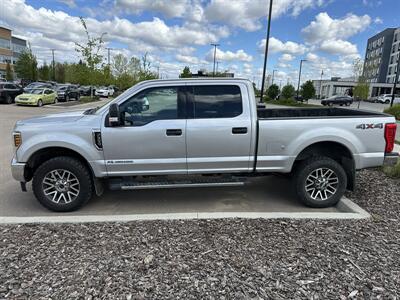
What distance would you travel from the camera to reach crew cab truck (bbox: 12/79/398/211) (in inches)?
165

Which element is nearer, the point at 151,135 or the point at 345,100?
the point at 151,135

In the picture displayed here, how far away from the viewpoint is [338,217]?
4090 mm

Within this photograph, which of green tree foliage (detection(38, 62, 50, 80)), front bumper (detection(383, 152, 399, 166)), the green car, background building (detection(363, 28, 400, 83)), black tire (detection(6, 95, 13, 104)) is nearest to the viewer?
front bumper (detection(383, 152, 399, 166))

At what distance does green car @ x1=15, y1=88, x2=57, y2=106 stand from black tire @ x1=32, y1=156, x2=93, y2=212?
22.1 m

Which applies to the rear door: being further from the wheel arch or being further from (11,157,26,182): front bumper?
(11,157,26,182): front bumper

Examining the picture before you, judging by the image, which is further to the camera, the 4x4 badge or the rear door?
the 4x4 badge

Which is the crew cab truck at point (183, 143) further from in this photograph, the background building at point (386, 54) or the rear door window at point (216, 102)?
the background building at point (386, 54)

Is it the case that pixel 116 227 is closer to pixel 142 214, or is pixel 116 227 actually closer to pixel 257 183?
pixel 142 214

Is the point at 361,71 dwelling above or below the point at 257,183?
above

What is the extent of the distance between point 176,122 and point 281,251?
2151 millimetres

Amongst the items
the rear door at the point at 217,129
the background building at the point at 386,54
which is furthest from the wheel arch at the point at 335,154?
the background building at the point at 386,54

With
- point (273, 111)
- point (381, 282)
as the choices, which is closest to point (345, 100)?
point (273, 111)

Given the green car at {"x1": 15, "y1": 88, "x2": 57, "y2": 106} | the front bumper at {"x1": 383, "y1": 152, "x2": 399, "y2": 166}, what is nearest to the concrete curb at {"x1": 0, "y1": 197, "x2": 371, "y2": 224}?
the front bumper at {"x1": 383, "y1": 152, "x2": 399, "y2": 166}

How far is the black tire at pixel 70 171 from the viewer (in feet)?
13.9
